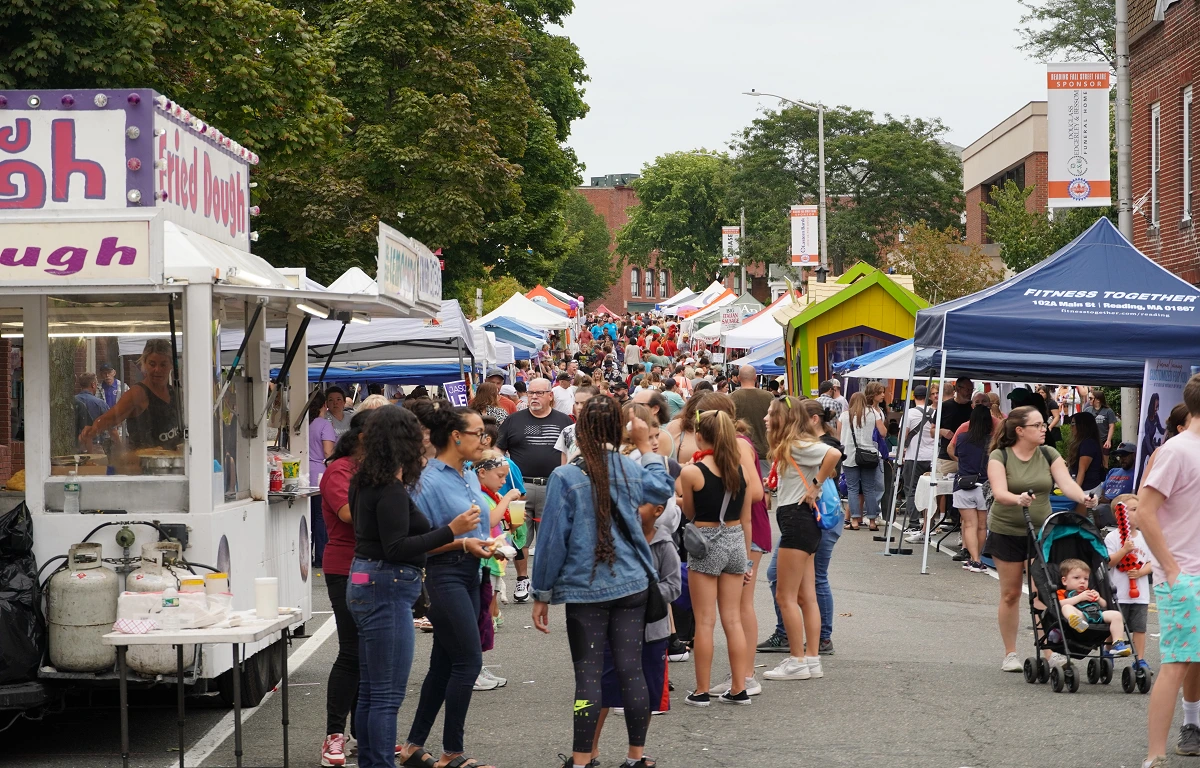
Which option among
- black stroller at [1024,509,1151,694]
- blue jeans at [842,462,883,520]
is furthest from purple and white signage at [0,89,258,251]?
blue jeans at [842,462,883,520]

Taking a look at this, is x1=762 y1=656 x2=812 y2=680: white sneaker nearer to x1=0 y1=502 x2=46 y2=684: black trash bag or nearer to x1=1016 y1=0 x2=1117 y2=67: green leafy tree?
x1=0 y1=502 x2=46 y2=684: black trash bag

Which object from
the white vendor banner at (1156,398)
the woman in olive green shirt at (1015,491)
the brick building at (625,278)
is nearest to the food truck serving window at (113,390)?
the woman in olive green shirt at (1015,491)

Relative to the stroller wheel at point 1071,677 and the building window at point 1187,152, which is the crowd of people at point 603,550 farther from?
the building window at point 1187,152

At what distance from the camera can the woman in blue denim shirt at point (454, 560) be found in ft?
22.2

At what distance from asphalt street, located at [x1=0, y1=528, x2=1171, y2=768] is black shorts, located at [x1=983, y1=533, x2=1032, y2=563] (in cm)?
78

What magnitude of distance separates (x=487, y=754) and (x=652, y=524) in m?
1.47

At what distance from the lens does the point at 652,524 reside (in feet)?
24.7

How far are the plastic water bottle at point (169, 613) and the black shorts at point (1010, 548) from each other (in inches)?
201

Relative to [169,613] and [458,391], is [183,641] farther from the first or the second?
[458,391]

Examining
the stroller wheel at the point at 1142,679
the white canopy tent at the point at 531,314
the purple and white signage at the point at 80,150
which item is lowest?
the stroller wheel at the point at 1142,679

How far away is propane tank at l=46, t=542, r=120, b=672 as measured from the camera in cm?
711

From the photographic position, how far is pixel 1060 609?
888 centimetres

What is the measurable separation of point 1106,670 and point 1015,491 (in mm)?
1217

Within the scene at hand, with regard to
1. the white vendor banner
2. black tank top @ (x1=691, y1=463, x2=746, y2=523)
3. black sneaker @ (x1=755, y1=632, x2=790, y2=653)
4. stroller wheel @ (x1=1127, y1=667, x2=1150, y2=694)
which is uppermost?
the white vendor banner
